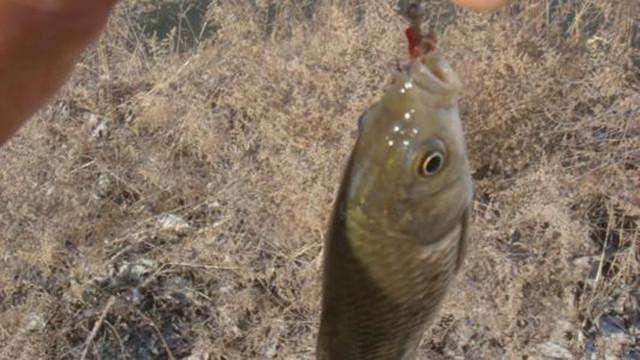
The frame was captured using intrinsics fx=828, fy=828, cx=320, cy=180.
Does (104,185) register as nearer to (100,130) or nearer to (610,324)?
(100,130)

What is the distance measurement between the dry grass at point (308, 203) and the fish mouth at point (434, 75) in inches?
79.8

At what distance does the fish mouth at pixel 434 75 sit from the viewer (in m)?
1.14

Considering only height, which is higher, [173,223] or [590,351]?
[173,223]

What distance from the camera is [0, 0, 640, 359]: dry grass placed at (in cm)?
317

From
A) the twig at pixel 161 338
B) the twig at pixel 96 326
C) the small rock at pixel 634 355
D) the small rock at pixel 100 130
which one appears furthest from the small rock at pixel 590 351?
the small rock at pixel 100 130

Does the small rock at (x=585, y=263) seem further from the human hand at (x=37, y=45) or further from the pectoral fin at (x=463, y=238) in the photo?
the human hand at (x=37, y=45)

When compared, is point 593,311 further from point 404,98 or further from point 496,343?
point 404,98

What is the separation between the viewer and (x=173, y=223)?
3709 millimetres

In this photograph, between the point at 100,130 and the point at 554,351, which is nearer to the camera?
the point at 554,351

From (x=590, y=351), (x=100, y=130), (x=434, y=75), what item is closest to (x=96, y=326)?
(x=100, y=130)

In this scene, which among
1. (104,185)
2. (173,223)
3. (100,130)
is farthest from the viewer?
(100,130)

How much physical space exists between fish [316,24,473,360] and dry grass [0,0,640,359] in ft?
6.06

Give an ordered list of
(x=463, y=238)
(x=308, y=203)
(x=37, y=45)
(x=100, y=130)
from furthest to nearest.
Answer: (x=100, y=130) → (x=308, y=203) → (x=463, y=238) → (x=37, y=45)

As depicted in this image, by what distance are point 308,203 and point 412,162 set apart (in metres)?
2.07
